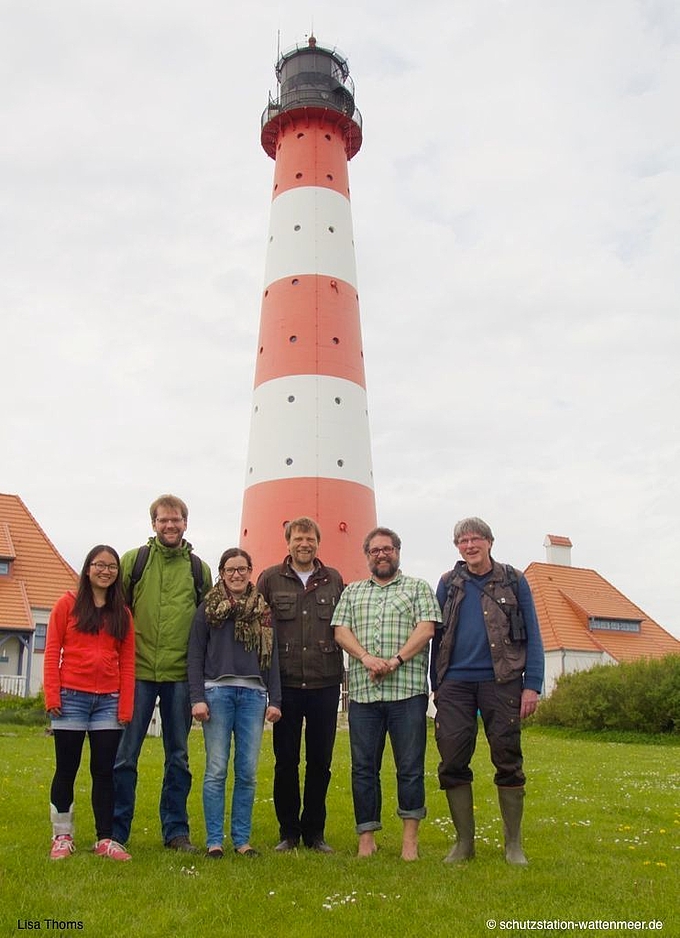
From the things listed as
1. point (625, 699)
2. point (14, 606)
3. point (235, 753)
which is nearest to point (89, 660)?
point (235, 753)

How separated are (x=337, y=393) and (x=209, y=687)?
676 inches

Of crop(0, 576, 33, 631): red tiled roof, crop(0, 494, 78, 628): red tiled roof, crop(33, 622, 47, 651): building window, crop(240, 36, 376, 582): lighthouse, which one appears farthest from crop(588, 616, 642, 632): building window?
crop(0, 576, 33, 631): red tiled roof

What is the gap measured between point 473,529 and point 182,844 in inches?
121

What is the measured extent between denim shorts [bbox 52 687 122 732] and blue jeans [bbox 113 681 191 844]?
1.08 feet

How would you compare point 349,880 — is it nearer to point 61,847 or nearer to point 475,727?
point 475,727

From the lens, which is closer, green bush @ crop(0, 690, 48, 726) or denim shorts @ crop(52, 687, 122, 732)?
denim shorts @ crop(52, 687, 122, 732)

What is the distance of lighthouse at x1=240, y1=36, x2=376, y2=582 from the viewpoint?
22.5 m

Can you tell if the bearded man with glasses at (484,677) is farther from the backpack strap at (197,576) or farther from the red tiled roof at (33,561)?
the red tiled roof at (33,561)

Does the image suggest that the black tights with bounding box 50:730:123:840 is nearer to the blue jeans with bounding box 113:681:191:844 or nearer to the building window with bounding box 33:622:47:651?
the blue jeans with bounding box 113:681:191:844

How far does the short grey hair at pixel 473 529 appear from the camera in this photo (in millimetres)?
6590

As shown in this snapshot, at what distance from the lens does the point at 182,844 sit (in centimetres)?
646

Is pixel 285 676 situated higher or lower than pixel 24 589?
lower

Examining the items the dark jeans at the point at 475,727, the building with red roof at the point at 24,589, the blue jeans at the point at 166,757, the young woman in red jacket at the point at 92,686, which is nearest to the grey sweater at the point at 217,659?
the blue jeans at the point at 166,757

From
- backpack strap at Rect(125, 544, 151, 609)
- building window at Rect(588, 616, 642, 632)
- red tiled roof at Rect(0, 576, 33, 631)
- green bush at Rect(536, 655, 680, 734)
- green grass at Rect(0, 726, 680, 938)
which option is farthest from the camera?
building window at Rect(588, 616, 642, 632)
